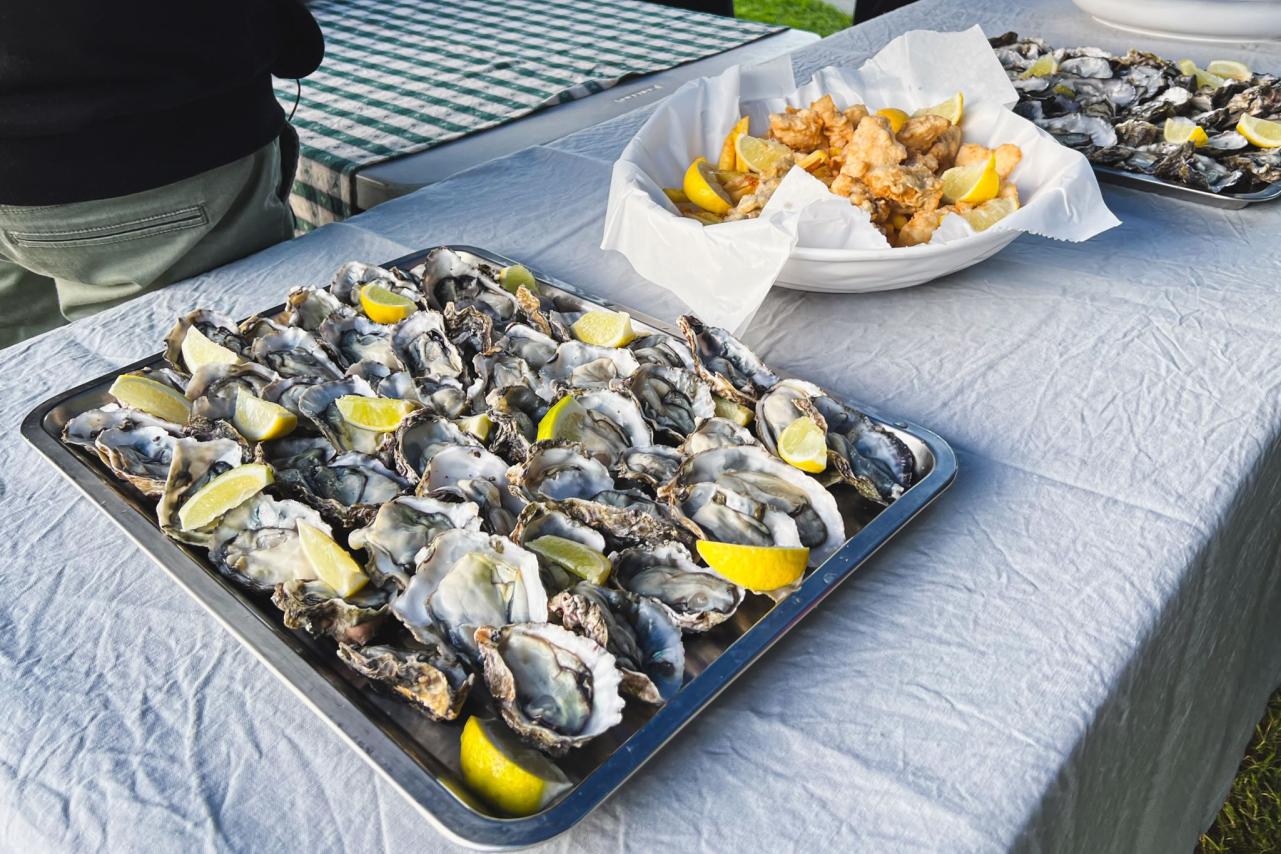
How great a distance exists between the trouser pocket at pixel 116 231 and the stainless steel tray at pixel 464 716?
0.45 m

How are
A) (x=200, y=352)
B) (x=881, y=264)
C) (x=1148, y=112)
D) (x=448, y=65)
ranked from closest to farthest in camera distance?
(x=200, y=352), (x=881, y=264), (x=1148, y=112), (x=448, y=65)

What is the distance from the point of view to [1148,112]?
1.27 m

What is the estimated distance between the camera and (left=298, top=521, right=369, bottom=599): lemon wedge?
0.58 m

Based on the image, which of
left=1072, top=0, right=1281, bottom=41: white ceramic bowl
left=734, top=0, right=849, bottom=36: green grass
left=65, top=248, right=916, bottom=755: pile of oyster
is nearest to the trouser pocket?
left=65, top=248, right=916, bottom=755: pile of oyster

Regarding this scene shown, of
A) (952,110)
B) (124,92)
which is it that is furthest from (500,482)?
(952,110)

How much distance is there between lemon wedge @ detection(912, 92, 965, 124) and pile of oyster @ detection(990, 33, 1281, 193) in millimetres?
208

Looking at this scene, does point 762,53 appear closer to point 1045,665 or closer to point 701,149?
point 701,149

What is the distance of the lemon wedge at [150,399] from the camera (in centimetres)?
74

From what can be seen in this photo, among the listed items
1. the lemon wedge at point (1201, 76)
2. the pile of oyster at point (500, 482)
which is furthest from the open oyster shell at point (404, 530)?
the lemon wedge at point (1201, 76)

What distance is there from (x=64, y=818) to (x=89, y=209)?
31.0 inches

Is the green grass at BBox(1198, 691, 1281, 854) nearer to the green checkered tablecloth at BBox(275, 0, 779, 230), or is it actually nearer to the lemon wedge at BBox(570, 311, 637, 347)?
the lemon wedge at BBox(570, 311, 637, 347)

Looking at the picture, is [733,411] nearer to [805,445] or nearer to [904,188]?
[805,445]

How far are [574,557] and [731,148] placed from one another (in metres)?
0.65

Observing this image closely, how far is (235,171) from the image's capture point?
3.73 feet
